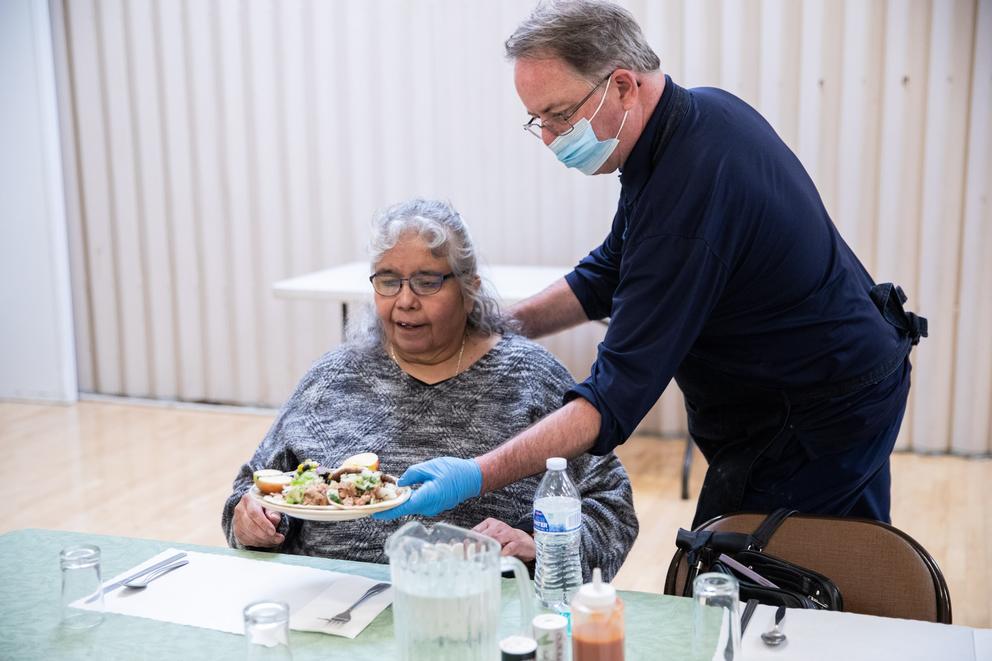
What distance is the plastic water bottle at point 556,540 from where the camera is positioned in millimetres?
1638

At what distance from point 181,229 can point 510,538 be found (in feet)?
13.5

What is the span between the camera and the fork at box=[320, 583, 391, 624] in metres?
1.64

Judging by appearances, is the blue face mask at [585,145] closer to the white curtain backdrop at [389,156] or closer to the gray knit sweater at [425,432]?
the gray knit sweater at [425,432]

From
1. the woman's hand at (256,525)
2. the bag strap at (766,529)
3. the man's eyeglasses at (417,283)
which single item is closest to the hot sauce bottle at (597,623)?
the bag strap at (766,529)

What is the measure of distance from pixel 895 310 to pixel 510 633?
3.58ft

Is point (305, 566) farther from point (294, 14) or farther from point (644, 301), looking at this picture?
point (294, 14)

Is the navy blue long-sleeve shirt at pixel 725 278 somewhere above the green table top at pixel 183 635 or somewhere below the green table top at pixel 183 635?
above

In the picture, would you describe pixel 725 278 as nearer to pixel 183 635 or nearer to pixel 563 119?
pixel 563 119

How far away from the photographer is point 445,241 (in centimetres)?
229

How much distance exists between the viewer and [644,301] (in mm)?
1830

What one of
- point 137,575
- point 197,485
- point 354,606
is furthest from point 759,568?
point 197,485

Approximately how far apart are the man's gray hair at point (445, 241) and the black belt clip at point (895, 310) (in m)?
0.76

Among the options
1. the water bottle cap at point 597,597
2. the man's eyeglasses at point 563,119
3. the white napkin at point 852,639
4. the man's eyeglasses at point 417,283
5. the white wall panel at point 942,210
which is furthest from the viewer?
the white wall panel at point 942,210

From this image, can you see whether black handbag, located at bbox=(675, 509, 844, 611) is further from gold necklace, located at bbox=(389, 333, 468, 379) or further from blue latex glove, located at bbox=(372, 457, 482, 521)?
gold necklace, located at bbox=(389, 333, 468, 379)
